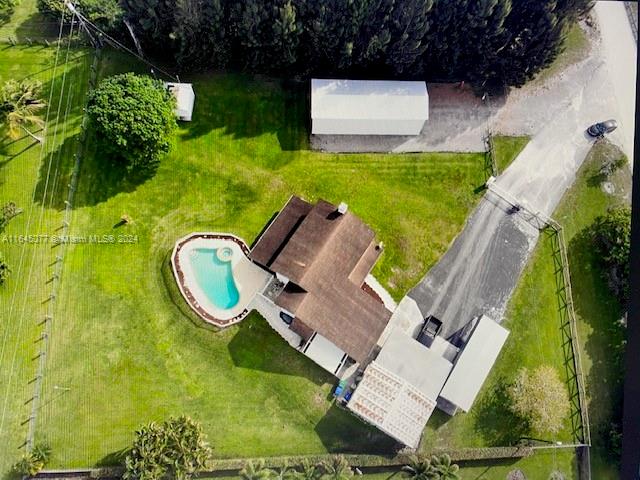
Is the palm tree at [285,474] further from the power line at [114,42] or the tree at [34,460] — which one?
the power line at [114,42]

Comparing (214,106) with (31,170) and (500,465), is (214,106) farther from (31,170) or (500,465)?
(500,465)

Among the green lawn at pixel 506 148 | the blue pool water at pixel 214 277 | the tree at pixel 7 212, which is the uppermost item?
the green lawn at pixel 506 148

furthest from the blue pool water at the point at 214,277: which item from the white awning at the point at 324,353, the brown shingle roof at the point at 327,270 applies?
the white awning at the point at 324,353

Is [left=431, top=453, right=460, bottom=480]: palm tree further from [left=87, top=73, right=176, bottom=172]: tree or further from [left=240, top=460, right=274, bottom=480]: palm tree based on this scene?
[left=87, top=73, right=176, bottom=172]: tree

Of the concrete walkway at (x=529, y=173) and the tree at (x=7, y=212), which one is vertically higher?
the concrete walkway at (x=529, y=173)

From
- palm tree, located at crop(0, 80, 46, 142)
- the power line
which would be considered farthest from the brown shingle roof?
palm tree, located at crop(0, 80, 46, 142)

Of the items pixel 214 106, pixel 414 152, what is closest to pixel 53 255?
pixel 214 106
